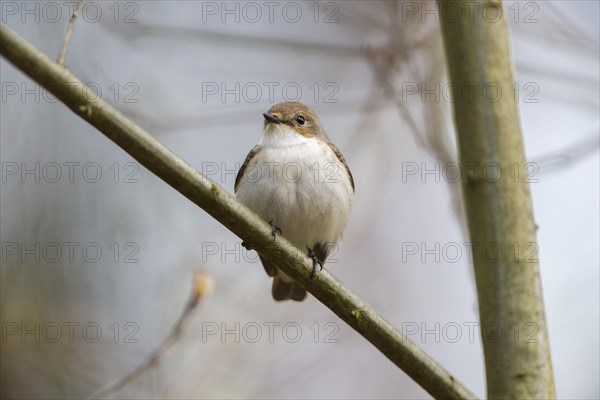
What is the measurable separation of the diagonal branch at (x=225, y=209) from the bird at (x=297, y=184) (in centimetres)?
143

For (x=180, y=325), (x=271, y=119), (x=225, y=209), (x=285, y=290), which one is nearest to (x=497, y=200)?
(x=225, y=209)

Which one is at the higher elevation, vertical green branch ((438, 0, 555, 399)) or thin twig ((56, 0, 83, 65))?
thin twig ((56, 0, 83, 65))

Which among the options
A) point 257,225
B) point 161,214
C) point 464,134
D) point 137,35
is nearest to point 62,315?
point 161,214

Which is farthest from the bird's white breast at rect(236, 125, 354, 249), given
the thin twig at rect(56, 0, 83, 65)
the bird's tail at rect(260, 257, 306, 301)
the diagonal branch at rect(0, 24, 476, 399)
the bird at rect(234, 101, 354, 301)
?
the thin twig at rect(56, 0, 83, 65)

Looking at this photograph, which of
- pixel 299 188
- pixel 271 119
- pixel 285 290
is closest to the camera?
pixel 299 188

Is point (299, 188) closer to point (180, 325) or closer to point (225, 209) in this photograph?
point (180, 325)

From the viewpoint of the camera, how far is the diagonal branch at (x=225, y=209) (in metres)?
2.57

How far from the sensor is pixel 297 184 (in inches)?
194

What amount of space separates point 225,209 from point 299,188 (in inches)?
78.5

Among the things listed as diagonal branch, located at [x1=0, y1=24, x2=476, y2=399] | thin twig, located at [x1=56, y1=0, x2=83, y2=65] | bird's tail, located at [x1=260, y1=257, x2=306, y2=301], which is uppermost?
thin twig, located at [x1=56, y1=0, x2=83, y2=65]

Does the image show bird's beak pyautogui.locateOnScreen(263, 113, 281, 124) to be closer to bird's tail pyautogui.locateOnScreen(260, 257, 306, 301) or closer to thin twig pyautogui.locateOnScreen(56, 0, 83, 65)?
bird's tail pyautogui.locateOnScreen(260, 257, 306, 301)

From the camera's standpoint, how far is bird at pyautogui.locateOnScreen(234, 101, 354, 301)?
191 inches

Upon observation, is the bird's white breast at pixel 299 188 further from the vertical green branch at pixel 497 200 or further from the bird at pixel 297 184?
the vertical green branch at pixel 497 200

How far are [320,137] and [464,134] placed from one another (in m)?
2.57
